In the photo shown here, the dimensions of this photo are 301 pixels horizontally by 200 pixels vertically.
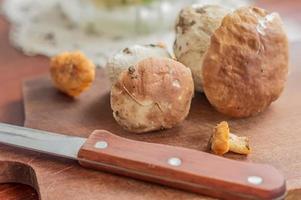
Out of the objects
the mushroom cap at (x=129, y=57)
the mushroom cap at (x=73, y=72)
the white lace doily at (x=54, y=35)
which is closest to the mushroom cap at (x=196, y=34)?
the mushroom cap at (x=129, y=57)

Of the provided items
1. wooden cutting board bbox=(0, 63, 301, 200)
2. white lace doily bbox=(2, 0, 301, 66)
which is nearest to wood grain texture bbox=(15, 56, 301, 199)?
wooden cutting board bbox=(0, 63, 301, 200)

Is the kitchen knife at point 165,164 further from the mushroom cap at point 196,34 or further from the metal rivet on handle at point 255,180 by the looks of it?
the mushroom cap at point 196,34

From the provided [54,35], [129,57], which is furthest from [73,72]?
[54,35]

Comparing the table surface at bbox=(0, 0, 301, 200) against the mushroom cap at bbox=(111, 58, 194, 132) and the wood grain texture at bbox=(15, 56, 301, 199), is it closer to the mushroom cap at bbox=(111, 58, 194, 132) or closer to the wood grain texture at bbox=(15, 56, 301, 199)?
the wood grain texture at bbox=(15, 56, 301, 199)

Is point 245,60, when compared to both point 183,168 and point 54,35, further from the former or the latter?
point 54,35

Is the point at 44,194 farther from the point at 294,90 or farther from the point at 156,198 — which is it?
the point at 294,90

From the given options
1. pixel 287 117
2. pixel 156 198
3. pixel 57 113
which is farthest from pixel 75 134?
pixel 287 117
